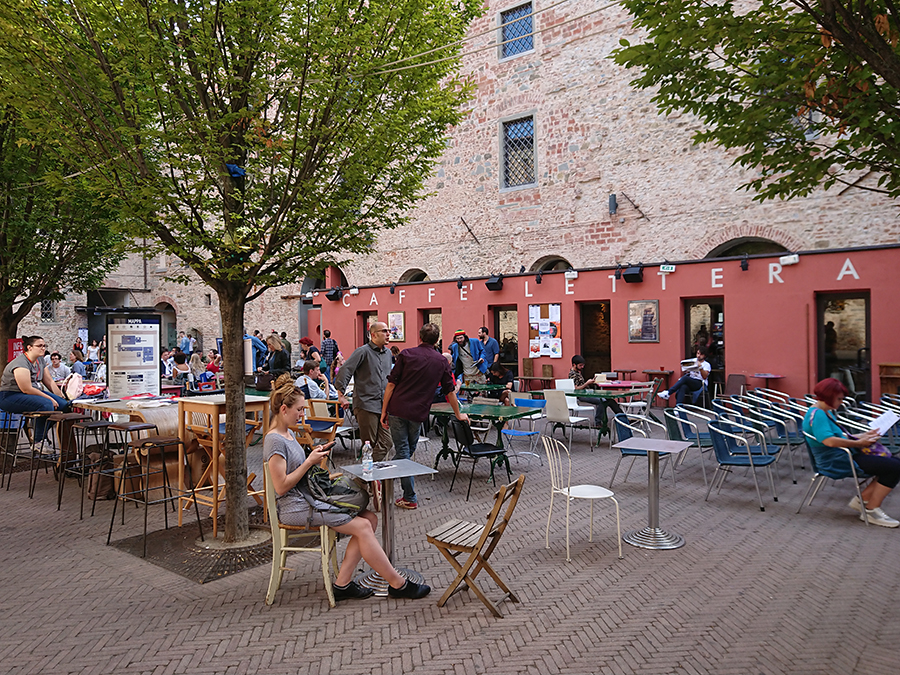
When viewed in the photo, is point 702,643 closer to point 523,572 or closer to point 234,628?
point 523,572

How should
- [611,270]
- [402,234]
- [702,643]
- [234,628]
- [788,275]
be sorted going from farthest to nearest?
[402,234] → [611,270] → [788,275] → [234,628] → [702,643]

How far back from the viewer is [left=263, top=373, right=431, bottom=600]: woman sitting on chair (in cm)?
409

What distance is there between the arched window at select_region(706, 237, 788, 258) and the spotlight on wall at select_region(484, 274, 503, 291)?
16.7 ft

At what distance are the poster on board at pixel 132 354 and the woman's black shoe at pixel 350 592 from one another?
563 centimetres

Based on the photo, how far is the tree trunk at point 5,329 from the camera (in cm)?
1011

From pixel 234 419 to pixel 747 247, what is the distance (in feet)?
45.2

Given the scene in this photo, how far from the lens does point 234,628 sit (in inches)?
150

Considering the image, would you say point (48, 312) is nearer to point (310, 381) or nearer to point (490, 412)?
point (310, 381)

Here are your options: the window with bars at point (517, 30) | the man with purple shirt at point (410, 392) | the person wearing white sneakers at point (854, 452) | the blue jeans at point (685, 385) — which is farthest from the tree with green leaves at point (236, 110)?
the window with bars at point (517, 30)

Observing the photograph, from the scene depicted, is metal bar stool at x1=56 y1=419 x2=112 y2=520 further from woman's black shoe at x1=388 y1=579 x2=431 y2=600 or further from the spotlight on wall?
the spotlight on wall

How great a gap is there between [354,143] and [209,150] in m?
1.19

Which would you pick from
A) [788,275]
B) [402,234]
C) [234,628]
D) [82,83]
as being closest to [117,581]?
[234,628]

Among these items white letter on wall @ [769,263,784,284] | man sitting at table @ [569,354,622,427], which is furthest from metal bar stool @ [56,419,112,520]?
white letter on wall @ [769,263,784,284]

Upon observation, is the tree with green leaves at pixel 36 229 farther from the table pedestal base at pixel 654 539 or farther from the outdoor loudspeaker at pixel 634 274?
the outdoor loudspeaker at pixel 634 274
